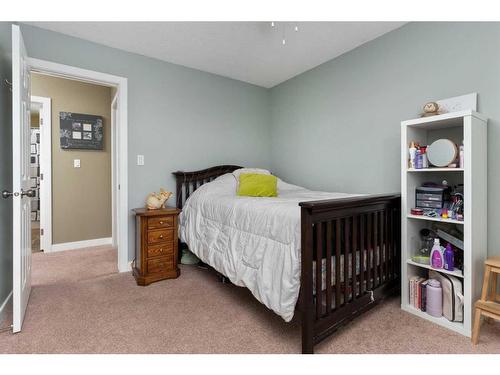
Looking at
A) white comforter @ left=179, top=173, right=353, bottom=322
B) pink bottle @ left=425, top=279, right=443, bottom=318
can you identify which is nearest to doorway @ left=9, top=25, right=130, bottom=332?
white comforter @ left=179, top=173, right=353, bottom=322

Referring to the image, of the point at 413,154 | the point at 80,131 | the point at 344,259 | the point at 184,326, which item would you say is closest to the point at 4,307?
the point at 184,326

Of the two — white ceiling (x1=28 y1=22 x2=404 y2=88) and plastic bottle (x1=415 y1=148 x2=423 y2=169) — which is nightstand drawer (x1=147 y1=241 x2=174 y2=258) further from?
plastic bottle (x1=415 y1=148 x2=423 y2=169)

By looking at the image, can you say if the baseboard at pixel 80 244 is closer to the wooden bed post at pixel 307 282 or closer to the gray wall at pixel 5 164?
the gray wall at pixel 5 164

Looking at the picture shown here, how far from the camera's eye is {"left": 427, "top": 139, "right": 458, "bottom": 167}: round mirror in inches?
66.1

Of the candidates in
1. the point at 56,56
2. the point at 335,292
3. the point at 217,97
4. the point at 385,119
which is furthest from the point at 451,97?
the point at 56,56

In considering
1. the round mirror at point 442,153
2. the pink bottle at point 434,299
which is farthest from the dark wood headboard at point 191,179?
the pink bottle at point 434,299

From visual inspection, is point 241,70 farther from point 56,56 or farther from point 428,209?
point 428,209

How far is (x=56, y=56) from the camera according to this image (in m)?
2.34

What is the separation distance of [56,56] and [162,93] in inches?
37.7

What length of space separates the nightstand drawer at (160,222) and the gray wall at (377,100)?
1.67 meters

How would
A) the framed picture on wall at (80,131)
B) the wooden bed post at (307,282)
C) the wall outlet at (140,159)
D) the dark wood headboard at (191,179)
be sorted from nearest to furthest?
the wooden bed post at (307,282)
the wall outlet at (140,159)
the dark wood headboard at (191,179)
the framed picture on wall at (80,131)

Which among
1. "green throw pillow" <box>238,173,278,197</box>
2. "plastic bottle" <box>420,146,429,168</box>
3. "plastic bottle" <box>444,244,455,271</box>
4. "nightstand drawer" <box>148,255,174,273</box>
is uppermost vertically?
"plastic bottle" <box>420,146,429,168</box>

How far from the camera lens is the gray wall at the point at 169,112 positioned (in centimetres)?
247

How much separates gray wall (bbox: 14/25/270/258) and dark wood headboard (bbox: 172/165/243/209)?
91 millimetres
